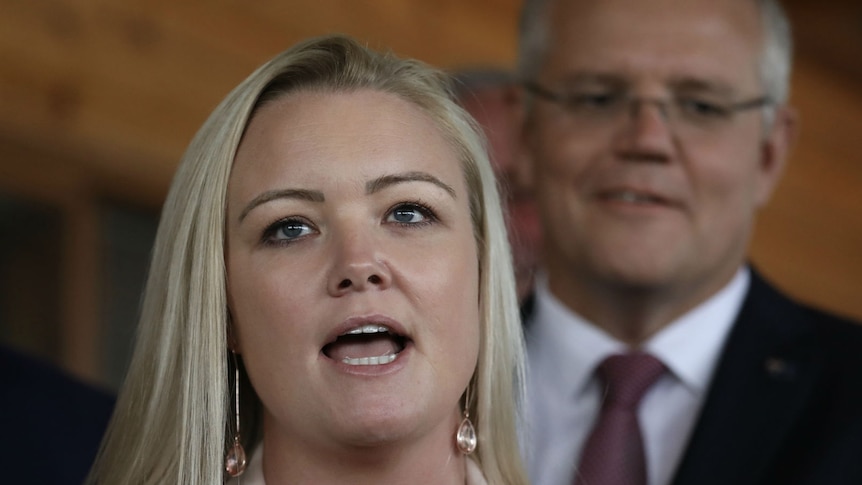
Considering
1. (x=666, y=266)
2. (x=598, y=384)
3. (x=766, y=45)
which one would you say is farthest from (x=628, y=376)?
(x=766, y=45)

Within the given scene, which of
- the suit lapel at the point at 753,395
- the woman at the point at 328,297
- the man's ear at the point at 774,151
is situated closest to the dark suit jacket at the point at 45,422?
the woman at the point at 328,297

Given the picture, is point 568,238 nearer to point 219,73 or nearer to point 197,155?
point 197,155

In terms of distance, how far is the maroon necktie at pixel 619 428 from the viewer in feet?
7.19

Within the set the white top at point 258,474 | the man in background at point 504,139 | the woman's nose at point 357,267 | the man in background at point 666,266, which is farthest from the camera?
the man in background at point 504,139

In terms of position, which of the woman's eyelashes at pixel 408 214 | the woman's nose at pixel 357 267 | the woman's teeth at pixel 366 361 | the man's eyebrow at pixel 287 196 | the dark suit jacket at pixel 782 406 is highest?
the man's eyebrow at pixel 287 196

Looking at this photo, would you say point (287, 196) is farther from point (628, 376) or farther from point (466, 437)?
point (628, 376)

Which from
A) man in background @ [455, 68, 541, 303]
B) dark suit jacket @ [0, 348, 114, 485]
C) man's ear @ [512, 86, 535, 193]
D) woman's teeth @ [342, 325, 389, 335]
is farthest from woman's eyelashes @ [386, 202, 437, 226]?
man in background @ [455, 68, 541, 303]

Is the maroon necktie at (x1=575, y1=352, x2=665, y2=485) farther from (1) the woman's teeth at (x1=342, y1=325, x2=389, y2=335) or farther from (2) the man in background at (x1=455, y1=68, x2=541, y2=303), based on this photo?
(1) the woman's teeth at (x1=342, y1=325, x2=389, y2=335)

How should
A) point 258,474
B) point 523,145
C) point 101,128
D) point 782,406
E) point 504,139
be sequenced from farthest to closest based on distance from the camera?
point 101,128
point 504,139
point 523,145
point 782,406
point 258,474

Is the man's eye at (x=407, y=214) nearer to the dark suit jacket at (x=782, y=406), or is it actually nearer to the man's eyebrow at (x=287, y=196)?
the man's eyebrow at (x=287, y=196)

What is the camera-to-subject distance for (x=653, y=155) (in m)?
2.36

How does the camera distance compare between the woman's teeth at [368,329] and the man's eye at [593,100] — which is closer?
the woman's teeth at [368,329]

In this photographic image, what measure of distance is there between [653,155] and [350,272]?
3.47 feet

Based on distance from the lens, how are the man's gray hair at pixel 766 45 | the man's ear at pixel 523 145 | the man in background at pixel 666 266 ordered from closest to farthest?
1. the man in background at pixel 666 266
2. the man's gray hair at pixel 766 45
3. the man's ear at pixel 523 145
